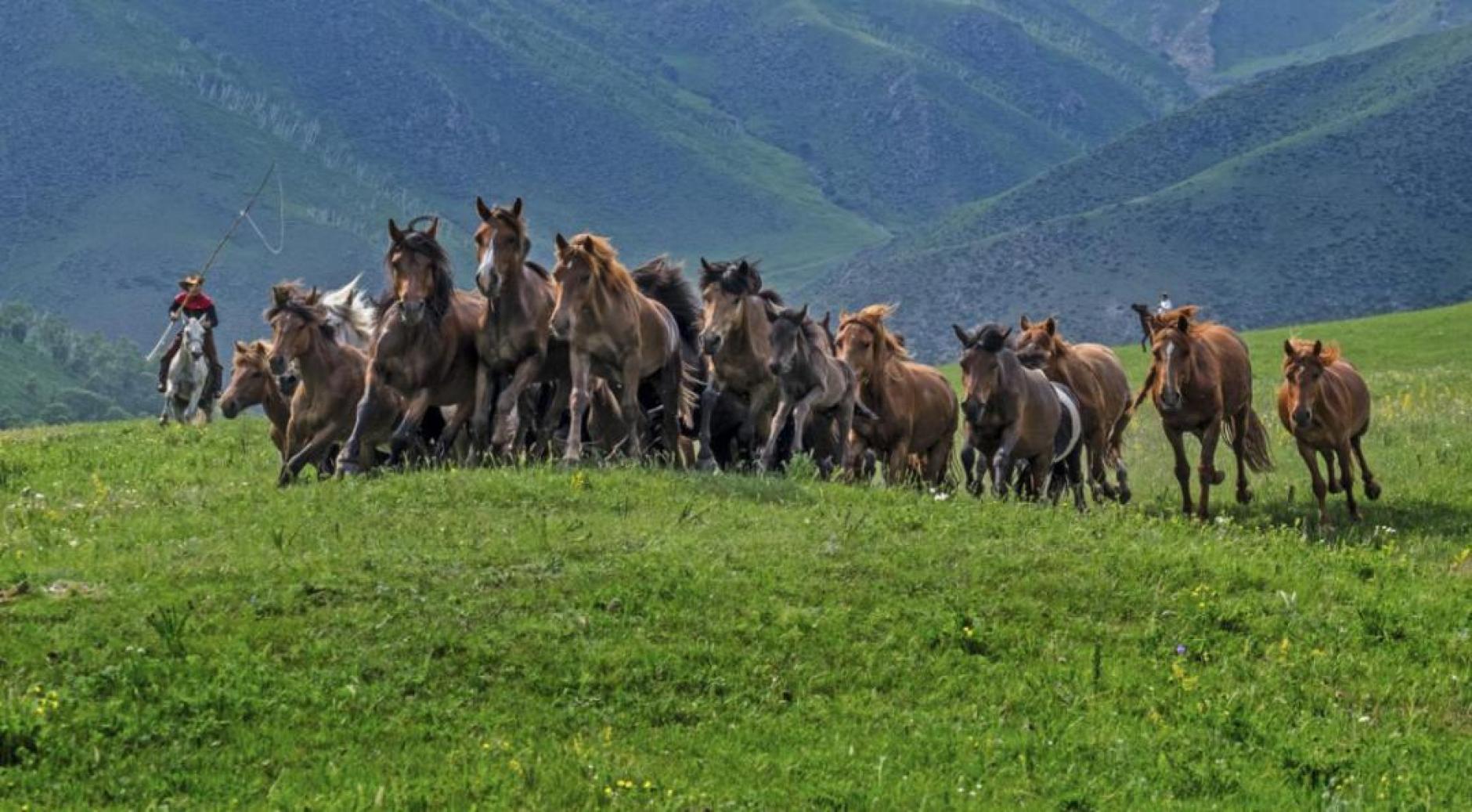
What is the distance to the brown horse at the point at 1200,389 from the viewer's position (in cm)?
2227

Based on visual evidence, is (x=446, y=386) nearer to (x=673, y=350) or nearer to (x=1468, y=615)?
(x=673, y=350)

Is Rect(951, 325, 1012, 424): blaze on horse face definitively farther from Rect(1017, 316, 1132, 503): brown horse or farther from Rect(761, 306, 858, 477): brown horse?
Rect(1017, 316, 1132, 503): brown horse

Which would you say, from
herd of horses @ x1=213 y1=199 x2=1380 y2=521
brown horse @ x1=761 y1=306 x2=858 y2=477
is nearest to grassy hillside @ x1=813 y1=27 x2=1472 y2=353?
herd of horses @ x1=213 y1=199 x2=1380 y2=521

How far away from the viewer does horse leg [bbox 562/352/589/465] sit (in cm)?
1889

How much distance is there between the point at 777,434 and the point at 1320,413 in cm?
673

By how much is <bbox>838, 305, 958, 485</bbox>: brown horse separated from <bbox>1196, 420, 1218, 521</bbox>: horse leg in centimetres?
319

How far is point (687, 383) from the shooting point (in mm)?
23938

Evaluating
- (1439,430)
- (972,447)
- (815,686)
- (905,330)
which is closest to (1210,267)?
(905,330)

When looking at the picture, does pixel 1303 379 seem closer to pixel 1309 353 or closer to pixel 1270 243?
pixel 1309 353

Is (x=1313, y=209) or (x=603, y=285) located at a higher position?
(x=1313, y=209)

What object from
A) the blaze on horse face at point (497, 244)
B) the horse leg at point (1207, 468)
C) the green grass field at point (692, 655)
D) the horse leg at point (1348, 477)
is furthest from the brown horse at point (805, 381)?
the horse leg at point (1348, 477)

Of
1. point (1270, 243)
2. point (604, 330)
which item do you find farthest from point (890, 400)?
point (1270, 243)

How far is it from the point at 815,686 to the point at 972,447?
995 centimetres

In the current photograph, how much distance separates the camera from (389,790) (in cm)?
992
